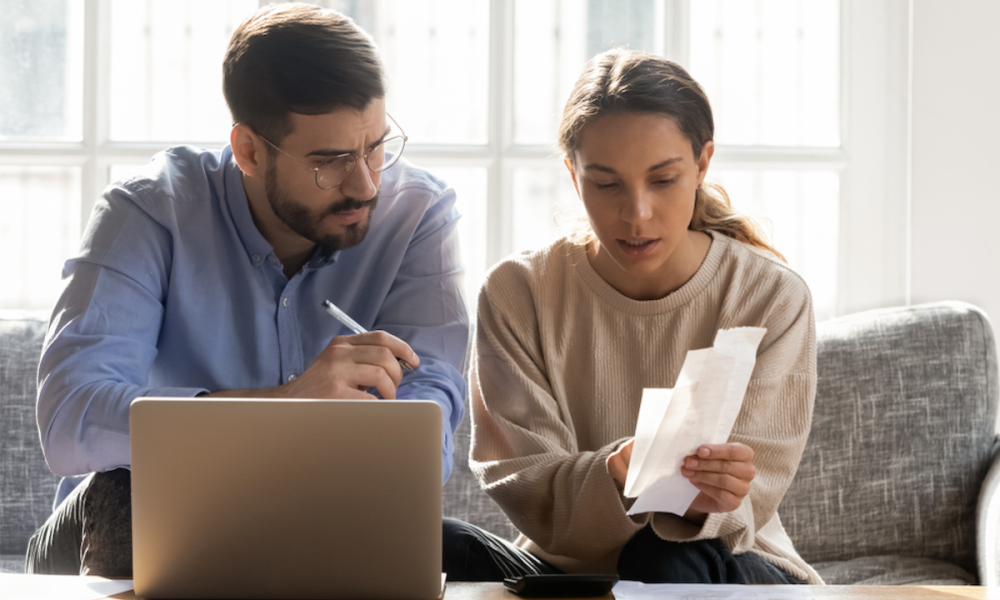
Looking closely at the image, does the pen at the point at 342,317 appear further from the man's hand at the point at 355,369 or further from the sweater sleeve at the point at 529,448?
the sweater sleeve at the point at 529,448

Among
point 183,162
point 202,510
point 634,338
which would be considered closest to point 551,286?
point 634,338

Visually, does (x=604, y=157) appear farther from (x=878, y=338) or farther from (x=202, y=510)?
(x=878, y=338)

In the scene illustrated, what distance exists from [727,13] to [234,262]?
1.69m

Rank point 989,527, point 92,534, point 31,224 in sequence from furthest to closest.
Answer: point 31,224, point 989,527, point 92,534

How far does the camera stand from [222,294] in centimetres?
143

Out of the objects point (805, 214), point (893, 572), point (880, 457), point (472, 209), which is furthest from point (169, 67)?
point (893, 572)

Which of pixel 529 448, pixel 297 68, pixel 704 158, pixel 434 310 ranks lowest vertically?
pixel 529 448

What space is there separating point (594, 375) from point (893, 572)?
74cm

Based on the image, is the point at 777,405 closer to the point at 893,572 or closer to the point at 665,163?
the point at 665,163

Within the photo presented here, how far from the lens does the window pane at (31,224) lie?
2490 mm

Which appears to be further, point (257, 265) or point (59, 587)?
point (257, 265)

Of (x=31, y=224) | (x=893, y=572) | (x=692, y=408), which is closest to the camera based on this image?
(x=692, y=408)

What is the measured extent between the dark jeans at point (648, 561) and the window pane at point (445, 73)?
1497 mm

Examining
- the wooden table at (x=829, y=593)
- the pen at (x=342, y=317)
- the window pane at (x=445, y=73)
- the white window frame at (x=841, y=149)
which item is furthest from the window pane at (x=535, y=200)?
the wooden table at (x=829, y=593)
